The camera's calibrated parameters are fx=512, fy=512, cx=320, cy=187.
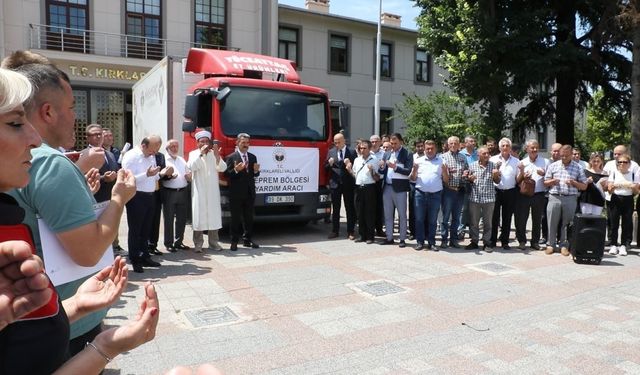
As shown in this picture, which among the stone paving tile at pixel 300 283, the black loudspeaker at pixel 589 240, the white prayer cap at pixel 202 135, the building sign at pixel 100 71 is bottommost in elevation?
the stone paving tile at pixel 300 283

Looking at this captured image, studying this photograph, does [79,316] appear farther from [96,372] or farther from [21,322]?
[21,322]

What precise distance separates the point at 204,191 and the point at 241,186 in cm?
60

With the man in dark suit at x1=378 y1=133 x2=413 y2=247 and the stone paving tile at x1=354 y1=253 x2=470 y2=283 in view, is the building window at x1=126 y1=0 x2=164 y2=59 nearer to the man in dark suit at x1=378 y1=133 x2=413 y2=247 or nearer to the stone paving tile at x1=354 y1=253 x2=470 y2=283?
the man in dark suit at x1=378 y1=133 x2=413 y2=247

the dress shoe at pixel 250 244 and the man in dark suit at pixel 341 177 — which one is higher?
the man in dark suit at pixel 341 177

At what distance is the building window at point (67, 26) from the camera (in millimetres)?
19297

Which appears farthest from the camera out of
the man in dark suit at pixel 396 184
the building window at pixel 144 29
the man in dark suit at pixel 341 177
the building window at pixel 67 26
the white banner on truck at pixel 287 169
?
the building window at pixel 144 29

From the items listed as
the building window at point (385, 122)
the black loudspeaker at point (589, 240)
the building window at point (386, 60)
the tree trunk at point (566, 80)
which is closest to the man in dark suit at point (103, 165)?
the black loudspeaker at point (589, 240)

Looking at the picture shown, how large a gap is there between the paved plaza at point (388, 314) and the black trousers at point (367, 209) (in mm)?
1006

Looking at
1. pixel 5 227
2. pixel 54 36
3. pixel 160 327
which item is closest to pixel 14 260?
pixel 5 227

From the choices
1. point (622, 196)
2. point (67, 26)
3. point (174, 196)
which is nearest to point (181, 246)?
point (174, 196)

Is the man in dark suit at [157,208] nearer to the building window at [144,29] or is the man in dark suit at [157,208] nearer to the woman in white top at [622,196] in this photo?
the woman in white top at [622,196]

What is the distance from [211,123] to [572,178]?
606cm

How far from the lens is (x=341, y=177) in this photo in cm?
973

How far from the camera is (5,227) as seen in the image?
1.26m
